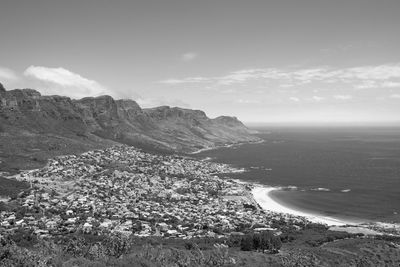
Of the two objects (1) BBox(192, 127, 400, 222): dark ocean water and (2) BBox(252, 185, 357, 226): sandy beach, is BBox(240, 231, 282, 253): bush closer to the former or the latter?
(2) BBox(252, 185, 357, 226): sandy beach

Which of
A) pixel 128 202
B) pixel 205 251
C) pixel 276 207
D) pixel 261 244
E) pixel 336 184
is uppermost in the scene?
pixel 205 251

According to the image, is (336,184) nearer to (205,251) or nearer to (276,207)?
(276,207)

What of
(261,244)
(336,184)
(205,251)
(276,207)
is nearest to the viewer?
(205,251)

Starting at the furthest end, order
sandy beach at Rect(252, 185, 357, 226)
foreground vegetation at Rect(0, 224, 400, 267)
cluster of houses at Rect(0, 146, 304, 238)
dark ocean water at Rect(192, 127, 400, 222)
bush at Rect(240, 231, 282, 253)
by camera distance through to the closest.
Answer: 1. dark ocean water at Rect(192, 127, 400, 222)
2. sandy beach at Rect(252, 185, 357, 226)
3. cluster of houses at Rect(0, 146, 304, 238)
4. bush at Rect(240, 231, 282, 253)
5. foreground vegetation at Rect(0, 224, 400, 267)

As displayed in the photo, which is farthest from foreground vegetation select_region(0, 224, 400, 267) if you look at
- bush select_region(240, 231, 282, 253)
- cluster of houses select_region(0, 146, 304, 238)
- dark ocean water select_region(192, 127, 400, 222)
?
dark ocean water select_region(192, 127, 400, 222)

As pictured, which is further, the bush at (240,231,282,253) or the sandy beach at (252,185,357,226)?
the sandy beach at (252,185,357,226)

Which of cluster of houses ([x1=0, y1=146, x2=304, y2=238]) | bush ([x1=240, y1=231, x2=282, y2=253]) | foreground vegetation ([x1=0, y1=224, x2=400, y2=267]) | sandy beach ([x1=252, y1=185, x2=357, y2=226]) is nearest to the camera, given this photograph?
foreground vegetation ([x1=0, y1=224, x2=400, y2=267])

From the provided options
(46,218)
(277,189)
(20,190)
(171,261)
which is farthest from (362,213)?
(20,190)

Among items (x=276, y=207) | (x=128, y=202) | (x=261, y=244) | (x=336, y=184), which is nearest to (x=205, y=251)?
(x=261, y=244)
